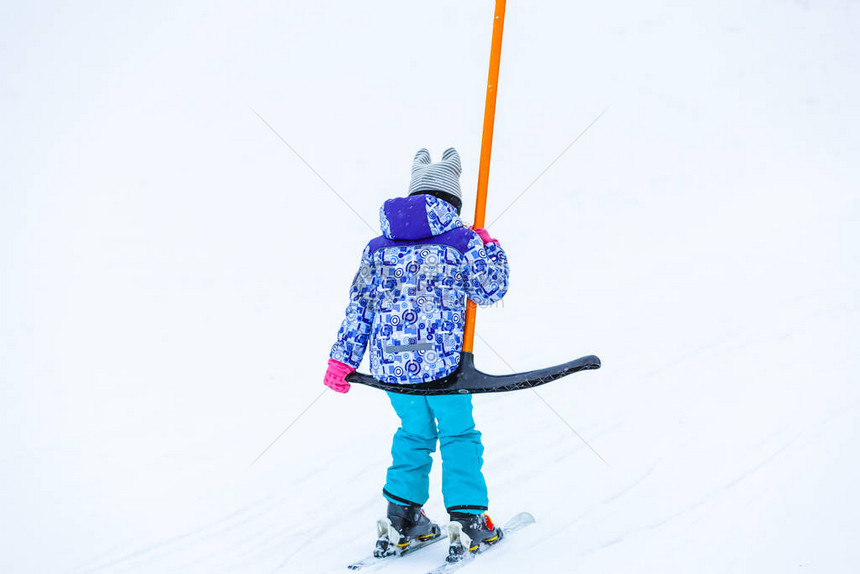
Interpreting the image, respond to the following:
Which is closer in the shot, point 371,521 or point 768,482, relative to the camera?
point 768,482

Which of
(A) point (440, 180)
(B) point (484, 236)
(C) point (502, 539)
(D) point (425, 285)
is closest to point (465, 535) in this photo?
(C) point (502, 539)

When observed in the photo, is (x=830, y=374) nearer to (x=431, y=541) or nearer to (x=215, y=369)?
(x=431, y=541)

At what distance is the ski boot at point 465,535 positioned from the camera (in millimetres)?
2459

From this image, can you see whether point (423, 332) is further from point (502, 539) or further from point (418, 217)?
point (502, 539)

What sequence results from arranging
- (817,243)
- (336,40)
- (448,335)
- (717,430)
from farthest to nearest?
(336,40)
(817,243)
(717,430)
(448,335)

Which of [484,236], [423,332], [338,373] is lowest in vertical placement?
[338,373]

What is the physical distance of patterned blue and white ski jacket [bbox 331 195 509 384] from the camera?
2.44 m

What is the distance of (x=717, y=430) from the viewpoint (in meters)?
3.60

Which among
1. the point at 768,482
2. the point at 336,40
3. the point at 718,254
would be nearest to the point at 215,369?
the point at 768,482

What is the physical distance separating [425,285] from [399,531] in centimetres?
91

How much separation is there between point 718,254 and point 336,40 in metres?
7.12

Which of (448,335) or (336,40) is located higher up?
(336,40)

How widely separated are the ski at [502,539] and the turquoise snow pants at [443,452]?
16 centimetres

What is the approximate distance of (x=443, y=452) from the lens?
100 inches
